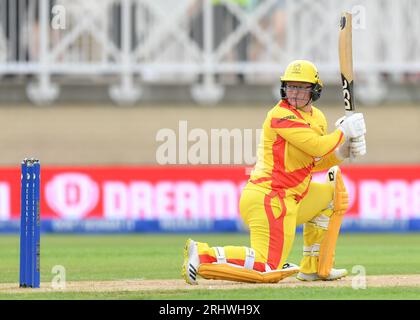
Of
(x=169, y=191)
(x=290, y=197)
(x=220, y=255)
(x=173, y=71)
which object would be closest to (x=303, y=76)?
(x=290, y=197)

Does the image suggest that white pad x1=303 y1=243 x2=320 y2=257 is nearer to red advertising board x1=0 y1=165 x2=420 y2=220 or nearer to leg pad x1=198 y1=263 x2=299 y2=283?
leg pad x1=198 y1=263 x2=299 y2=283

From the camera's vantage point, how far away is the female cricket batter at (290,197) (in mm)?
10891

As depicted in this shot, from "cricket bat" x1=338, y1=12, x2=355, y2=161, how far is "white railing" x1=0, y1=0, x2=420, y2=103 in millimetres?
9694

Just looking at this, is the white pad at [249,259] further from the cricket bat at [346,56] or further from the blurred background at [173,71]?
the blurred background at [173,71]

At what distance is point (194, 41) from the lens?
2194 cm

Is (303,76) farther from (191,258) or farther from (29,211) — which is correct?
(29,211)

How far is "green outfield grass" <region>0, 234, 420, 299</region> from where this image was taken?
10.4 metres

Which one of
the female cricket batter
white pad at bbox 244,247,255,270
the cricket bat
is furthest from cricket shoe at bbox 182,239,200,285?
the cricket bat

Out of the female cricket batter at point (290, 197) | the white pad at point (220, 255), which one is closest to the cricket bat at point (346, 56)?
the female cricket batter at point (290, 197)

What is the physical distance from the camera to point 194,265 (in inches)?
424
